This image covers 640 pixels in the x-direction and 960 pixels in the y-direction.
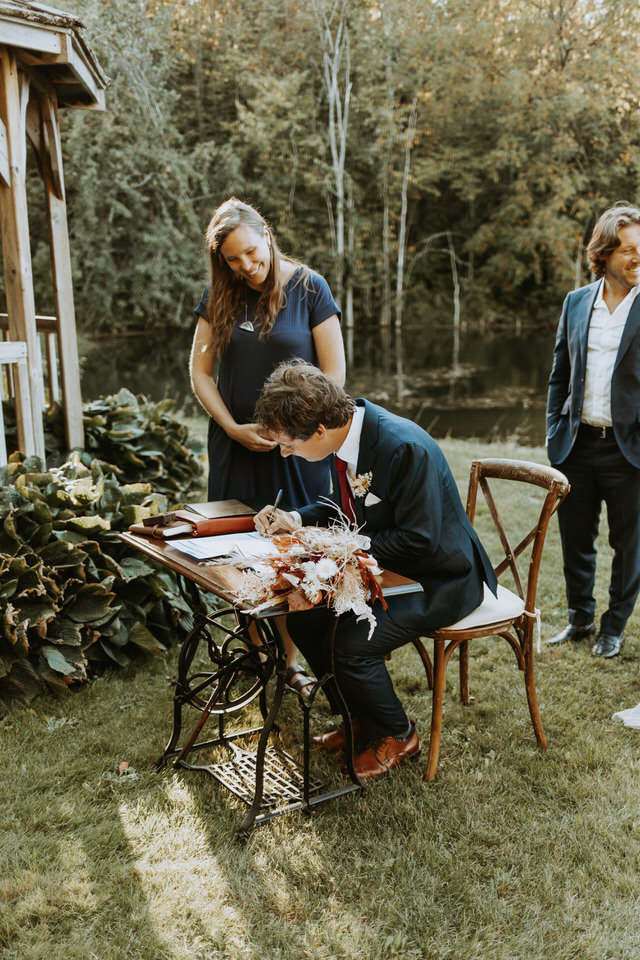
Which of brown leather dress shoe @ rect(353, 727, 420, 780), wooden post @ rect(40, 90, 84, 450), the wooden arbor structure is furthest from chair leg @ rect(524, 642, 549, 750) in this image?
wooden post @ rect(40, 90, 84, 450)

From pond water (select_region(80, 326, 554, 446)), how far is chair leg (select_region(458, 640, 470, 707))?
24.8 feet

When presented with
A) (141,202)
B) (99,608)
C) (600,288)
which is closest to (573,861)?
(99,608)

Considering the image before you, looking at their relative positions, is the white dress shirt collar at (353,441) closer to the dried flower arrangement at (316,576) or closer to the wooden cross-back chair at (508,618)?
the dried flower arrangement at (316,576)

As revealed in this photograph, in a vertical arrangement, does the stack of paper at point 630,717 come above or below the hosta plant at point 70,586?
below

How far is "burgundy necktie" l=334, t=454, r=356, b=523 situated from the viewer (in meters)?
2.56

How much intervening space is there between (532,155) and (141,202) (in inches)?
491

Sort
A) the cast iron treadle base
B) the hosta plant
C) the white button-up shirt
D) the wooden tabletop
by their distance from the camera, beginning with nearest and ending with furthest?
the wooden tabletop, the cast iron treadle base, the hosta plant, the white button-up shirt

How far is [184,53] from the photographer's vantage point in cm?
2256

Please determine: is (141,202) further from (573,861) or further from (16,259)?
(573,861)

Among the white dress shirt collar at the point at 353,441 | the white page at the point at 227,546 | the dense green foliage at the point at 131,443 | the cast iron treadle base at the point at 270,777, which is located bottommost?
the cast iron treadle base at the point at 270,777

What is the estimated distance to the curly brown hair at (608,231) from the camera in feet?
10.7

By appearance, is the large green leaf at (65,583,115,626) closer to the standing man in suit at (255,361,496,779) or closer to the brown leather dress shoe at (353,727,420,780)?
the standing man in suit at (255,361,496,779)

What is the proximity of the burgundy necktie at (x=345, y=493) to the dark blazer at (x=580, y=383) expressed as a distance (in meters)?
1.43

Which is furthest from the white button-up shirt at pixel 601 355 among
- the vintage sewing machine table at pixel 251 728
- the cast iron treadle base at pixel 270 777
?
the cast iron treadle base at pixel 270 777
